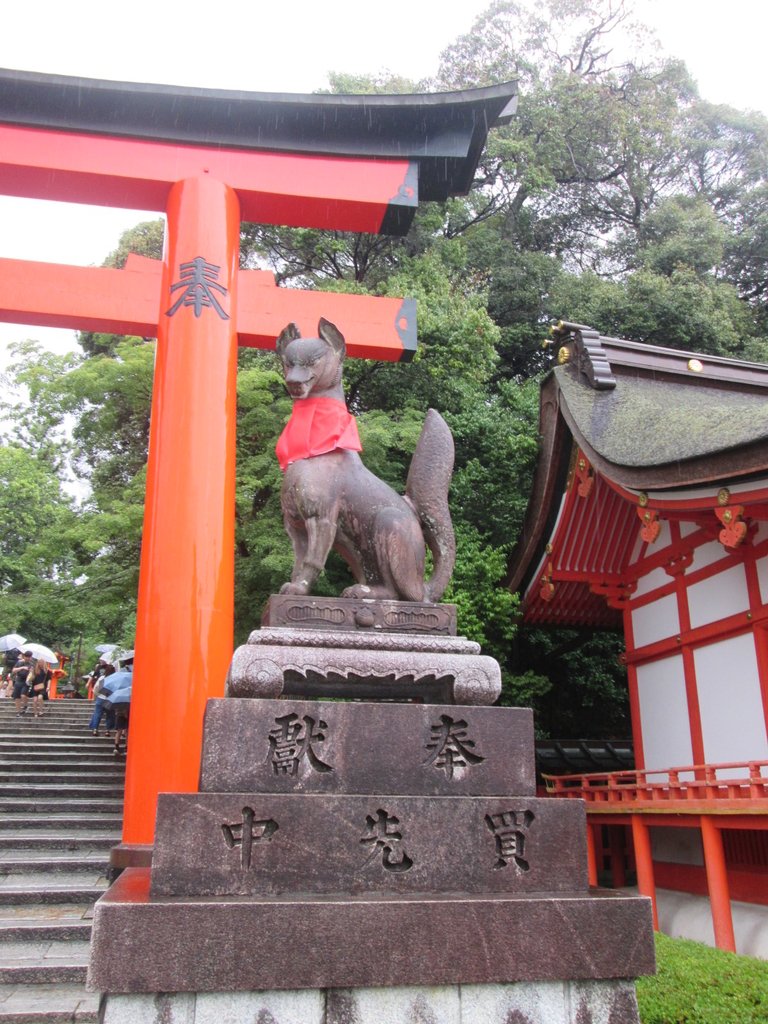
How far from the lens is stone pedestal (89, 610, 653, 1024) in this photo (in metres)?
2.50

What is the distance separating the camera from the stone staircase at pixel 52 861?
4430mm

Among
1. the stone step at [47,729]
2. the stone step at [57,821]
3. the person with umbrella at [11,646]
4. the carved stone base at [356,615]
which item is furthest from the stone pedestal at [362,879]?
the person with umbrella at [11,646]

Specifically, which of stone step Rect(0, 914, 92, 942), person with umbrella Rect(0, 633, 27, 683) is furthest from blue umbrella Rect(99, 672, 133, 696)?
person with umbrella Rect(0, 633, 27, 683)

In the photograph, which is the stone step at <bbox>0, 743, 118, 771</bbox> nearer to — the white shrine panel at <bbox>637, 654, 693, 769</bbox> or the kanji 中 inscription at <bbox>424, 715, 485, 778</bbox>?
the white shrine panel at <bbox>637, 654, 693, 769</bbox>

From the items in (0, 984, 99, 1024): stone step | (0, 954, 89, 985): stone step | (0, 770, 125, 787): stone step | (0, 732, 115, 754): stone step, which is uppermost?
(0, 732, 115, 754): stone step

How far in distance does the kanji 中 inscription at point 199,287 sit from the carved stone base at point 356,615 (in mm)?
4092

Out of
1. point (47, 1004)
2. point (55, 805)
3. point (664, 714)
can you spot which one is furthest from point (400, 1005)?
point (664, 714)

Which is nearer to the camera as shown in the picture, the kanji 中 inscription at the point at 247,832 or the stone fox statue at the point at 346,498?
the kanji 中 inscription at the point at 247,832

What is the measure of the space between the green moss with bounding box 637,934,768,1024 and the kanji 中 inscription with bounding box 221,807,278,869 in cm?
217

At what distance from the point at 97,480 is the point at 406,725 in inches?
499

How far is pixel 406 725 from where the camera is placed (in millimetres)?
3162

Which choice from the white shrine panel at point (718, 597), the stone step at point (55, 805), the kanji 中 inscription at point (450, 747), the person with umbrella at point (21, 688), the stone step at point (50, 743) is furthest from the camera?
the person with umbrella at point (21, 688)

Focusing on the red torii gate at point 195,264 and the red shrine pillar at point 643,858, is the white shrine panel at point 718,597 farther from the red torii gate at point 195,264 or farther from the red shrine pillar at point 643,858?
the red torii gate at point 195,264

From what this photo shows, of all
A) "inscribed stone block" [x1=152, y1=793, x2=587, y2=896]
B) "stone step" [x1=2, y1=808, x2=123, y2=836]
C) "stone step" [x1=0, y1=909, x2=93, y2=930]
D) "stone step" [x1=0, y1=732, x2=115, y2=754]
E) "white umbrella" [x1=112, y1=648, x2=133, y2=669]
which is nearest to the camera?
"inscribed stone block" [x1=152, y1=793, x2=587, y2=896]
